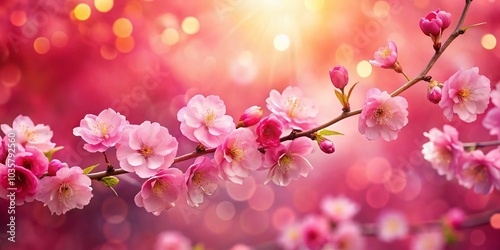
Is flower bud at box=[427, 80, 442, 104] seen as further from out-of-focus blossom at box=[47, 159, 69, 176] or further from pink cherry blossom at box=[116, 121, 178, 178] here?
out-of-focus blossom at box=[47, 159, 69, 176]

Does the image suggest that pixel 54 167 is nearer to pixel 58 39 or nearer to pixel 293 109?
pixel 293 109

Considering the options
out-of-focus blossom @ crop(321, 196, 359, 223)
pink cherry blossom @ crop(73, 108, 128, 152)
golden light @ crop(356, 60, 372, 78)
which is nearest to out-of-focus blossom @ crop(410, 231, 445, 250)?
out-of-focus blossom @ crop(321, 196, 359, 223)

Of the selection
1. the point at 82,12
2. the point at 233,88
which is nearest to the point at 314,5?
the point at 233,88

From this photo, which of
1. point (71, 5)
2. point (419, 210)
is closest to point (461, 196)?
point (419, 210)

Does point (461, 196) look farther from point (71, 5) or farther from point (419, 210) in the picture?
point (71, 5)

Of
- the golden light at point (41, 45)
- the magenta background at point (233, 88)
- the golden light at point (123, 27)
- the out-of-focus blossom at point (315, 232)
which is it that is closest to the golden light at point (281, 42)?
the magenta background at point (233, 88)

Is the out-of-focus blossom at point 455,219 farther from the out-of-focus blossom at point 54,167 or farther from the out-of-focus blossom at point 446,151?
the out-of-focus blossom at point 54,167
